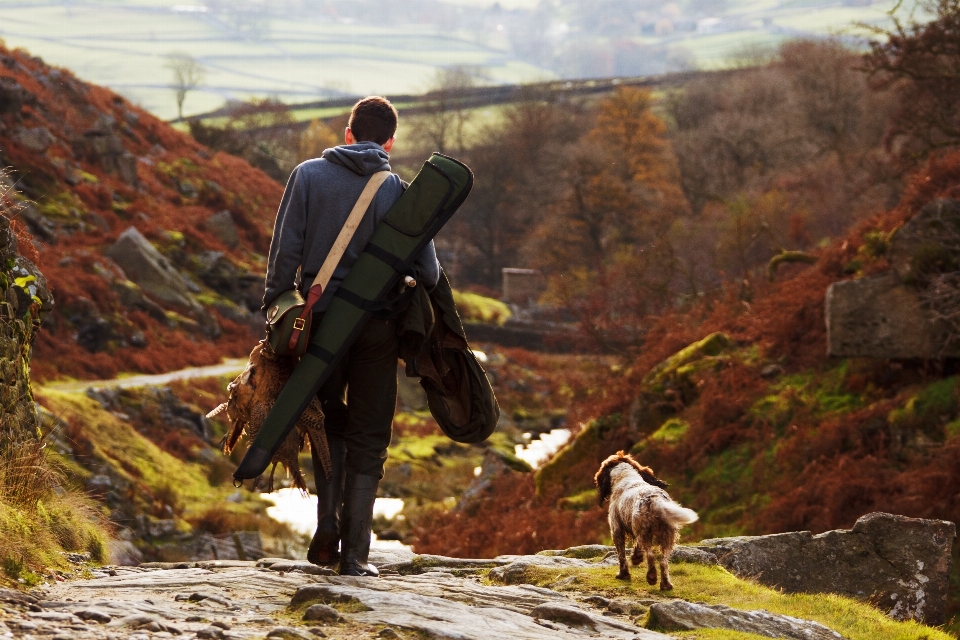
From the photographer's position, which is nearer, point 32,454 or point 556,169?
point 32,454

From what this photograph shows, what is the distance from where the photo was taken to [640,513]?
21.8ft

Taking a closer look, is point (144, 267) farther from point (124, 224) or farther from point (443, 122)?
point (443, 122)

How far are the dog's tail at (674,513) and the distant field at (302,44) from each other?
194ft

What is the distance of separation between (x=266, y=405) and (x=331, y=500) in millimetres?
700

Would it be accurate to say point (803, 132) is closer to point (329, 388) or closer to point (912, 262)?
point (912, 262)

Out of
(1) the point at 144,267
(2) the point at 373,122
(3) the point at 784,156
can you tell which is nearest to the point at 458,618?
(2) the point at 373,122

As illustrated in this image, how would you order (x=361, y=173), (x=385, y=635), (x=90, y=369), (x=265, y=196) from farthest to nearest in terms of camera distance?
(x=265, y=196), (x=90, y=369), (x=361, y=173), (x=385, y=635)

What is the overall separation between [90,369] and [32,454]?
20742 millimetres

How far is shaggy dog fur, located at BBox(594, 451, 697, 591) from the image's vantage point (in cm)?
655

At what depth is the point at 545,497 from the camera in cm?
1805

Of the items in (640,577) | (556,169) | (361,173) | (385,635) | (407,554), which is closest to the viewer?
(385,635)

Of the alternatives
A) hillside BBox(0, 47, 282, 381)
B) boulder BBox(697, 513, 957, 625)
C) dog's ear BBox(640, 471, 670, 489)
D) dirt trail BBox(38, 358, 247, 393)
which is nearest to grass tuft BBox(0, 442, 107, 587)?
dog's ear BBox(640, 471, 670, 489)

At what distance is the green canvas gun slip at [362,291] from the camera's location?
6.06 metres

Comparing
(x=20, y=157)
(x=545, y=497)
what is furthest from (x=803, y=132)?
(x=545, y=497)
